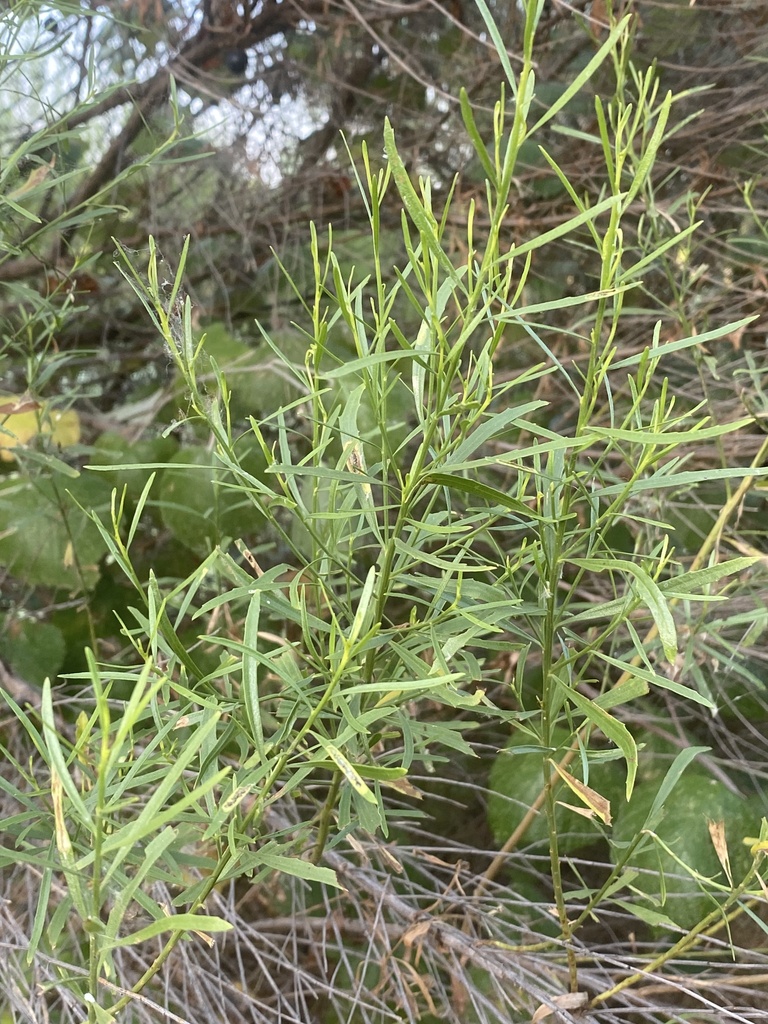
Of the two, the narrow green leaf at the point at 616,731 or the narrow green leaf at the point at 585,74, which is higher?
the narrow green leaf at the point at 585,74

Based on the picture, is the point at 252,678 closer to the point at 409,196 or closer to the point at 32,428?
the point at 409,196

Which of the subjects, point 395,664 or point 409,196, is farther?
point 395,664

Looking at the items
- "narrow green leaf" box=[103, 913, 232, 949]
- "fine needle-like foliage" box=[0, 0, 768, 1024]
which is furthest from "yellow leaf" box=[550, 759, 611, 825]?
"narrow green leaf" box=[103, 913, 232, 949]

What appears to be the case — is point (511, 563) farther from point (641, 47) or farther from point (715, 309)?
point (641, 47)

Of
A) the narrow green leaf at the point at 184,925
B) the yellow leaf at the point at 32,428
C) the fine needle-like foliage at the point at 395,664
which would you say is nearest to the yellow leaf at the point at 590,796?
the fine needle-like foliage at the point at 395,664

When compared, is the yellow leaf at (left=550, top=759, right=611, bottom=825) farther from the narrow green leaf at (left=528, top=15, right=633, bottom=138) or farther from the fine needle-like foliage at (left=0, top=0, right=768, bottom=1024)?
the narrow green leaf at (left=528, top=15, right=633, bottom=138)

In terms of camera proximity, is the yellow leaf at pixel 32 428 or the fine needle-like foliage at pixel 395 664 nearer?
the fine needle-like foliage at pixel 395 664

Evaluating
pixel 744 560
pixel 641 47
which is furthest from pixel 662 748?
pixel 641 47

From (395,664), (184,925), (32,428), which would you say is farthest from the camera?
(32,428)

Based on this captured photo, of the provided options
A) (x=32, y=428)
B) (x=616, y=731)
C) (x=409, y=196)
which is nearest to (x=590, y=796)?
(x=616, y=731)

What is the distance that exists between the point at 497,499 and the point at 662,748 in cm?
46

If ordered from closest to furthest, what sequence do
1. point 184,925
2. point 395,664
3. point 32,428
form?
point 184,925, point 395,664, point 32,428

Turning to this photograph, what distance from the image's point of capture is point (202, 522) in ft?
1.88

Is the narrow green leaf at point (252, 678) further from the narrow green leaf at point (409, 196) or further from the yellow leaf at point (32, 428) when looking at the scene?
the yellow leaf at point (32, 428)
